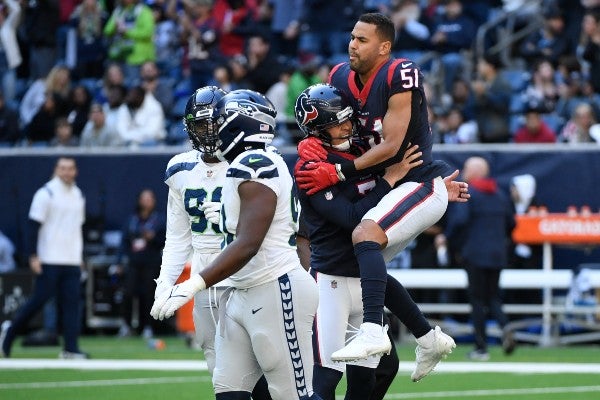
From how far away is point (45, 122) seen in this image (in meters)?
19.4

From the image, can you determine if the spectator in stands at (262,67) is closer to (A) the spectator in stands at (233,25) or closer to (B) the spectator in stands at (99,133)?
(A) the spectator in stands at (233,25)

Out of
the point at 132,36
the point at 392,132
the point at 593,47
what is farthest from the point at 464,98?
the point at 392,132

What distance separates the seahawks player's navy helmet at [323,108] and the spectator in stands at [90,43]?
14256 millimetres

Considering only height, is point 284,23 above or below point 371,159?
above

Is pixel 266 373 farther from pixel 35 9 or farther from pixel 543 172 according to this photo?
pixel 35 9

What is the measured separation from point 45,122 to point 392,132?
42.3ft

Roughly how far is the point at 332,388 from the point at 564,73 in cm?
1062

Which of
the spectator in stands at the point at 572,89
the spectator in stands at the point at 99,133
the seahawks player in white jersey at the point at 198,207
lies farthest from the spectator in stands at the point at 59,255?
the spectator in stands at the point at 572,89

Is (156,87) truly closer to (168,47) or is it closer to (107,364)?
(168,47)

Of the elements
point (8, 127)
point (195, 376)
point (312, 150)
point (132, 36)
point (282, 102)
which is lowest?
point (195, 376)

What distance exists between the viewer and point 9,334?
1386cm

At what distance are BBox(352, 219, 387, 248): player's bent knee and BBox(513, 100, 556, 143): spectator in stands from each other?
920cm

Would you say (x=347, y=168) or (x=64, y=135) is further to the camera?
(x=64, y=135)

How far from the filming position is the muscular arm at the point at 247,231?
6.03 meters
